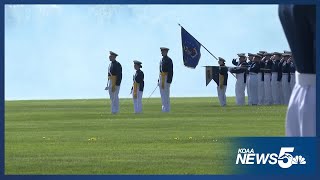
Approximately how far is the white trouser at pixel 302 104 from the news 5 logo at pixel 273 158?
6.56 feet

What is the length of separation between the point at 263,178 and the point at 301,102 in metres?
2.25

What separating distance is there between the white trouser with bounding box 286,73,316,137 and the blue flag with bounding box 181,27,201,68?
3.16 meters

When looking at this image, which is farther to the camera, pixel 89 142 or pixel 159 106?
pixel 159 106

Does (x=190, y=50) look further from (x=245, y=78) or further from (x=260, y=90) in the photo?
(x=260, y=90)

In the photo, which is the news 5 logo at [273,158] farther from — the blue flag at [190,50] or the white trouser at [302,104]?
the white trouser at [302,104]

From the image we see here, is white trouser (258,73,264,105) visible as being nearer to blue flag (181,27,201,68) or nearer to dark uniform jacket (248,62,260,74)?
dark uniform jacket (248,62,260,74)

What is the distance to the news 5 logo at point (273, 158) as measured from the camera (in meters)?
11.9

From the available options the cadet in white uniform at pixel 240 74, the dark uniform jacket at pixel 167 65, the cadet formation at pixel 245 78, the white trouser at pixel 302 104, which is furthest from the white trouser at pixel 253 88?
the white trouser at pixel 302 104

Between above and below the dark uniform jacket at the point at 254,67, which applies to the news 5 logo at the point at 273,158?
below

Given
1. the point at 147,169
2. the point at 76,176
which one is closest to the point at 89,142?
the point at 147,169

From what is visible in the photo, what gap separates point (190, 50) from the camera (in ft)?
44.1

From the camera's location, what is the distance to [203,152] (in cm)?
1495

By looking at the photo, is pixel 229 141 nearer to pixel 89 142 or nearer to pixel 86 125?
pixel 89 142

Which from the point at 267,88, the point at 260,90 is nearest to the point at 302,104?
the point at 260,90
